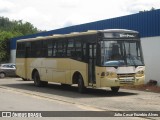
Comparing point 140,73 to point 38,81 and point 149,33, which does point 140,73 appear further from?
point 38,81

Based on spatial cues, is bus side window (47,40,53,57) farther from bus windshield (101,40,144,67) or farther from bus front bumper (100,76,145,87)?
bus front bumper (100,76,145,87)

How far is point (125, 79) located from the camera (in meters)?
18.9

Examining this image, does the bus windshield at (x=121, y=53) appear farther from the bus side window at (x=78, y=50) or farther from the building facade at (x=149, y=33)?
the building facade at (x=149, y=33)

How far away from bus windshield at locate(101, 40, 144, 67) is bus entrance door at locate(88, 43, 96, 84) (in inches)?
27.3

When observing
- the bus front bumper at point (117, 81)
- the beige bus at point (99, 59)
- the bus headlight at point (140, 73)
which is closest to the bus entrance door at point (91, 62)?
the beige bus at point (99, 59)

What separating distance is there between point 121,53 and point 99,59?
3.48 feet

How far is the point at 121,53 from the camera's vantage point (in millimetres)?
19078

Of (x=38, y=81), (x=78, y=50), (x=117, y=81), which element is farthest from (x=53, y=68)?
(x=117, y=81)

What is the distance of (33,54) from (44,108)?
487 inches

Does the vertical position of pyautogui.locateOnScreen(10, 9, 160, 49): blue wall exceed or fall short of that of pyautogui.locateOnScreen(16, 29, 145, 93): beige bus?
it exceeds it

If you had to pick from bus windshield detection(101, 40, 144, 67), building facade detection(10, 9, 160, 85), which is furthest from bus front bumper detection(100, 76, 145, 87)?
building facade detection(10, 9, 160, 85)

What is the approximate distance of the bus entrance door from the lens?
1944 cm

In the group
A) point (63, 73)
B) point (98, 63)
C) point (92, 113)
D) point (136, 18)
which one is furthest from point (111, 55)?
point (136, 18)

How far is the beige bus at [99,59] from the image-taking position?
739 inches
